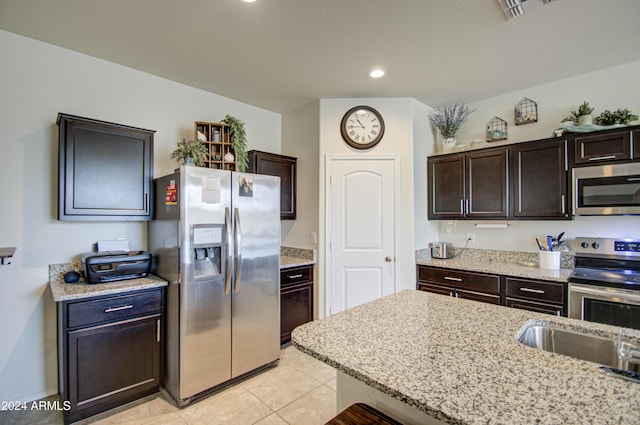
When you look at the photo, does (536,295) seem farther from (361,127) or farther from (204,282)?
(204,282)

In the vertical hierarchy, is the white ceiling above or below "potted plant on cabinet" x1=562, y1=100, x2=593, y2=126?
above

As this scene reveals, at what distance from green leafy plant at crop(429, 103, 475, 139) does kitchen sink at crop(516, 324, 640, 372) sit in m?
2.63

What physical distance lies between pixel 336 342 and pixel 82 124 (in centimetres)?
243

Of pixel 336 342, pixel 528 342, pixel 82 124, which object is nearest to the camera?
pixel 336 342

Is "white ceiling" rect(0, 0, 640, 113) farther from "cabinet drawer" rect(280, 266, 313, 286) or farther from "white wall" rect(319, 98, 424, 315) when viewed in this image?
"cabinet drawer" rect(280, 266, 313, 286)

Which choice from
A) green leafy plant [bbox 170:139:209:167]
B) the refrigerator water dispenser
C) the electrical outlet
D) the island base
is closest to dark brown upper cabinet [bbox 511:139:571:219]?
the electrical outlet

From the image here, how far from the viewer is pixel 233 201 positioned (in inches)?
99.2

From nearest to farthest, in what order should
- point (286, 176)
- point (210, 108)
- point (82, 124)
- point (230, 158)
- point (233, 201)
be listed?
1. point (82, 124)
2. point (233, 201)
3. point (230, 158)
4. point (210, 108)
5. point (286, 176)

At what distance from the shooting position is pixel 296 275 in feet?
10.8

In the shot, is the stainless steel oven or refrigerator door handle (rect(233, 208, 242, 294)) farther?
refrigerator door handle (rect(233, 208, 242, 294))

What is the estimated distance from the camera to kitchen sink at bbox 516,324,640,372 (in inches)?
46.4

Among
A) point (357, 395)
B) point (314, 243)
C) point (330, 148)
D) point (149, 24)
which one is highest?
point (149, 24)

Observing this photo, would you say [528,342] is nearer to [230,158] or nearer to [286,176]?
[230,158]

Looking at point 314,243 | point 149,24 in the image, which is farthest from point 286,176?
point 149,24
